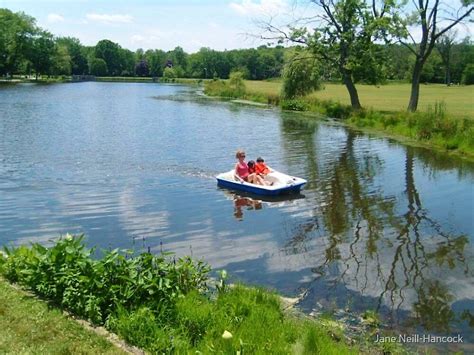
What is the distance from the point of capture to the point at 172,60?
181625 millimetres

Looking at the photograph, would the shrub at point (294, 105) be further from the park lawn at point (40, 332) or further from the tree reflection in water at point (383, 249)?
the park lawn at point (40, 332)

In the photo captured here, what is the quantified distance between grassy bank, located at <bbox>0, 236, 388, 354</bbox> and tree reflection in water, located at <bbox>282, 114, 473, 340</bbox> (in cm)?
174

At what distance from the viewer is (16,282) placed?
6898 millimetres

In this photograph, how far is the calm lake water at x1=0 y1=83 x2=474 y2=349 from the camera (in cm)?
868

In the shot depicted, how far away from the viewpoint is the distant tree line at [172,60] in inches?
1719

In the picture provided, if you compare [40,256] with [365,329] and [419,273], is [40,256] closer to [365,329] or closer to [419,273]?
[365,329]

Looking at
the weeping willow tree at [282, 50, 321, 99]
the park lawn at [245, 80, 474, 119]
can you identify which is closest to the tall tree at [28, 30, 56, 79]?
the park lawn at [245, 80, 474, 119]

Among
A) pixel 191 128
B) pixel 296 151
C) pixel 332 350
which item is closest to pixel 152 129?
pixel 191 128

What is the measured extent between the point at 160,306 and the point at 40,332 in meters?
1.42

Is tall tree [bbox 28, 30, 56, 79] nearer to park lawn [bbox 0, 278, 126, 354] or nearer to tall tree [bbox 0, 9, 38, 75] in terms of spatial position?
tall tree [bbox 0, 9, 38, 75]

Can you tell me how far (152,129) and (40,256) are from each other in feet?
78.6

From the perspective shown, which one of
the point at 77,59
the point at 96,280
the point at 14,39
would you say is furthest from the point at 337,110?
the point at 77,59

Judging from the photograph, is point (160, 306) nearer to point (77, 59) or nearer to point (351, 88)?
point (351, 88)

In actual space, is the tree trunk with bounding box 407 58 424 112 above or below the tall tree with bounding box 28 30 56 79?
below
